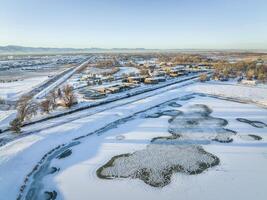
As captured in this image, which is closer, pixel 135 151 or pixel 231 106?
pixel 135 151

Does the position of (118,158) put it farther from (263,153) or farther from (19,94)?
(19,94)

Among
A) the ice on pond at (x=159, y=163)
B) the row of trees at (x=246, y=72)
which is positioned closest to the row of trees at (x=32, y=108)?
the ice on pond at (x=159, y=163)

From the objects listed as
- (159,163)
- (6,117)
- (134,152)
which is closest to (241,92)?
(134,152)

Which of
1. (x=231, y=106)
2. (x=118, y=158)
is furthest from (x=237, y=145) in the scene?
(x=231, y=106)

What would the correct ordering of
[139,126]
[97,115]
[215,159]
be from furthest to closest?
[97,115] < [139,126] < [215,159]

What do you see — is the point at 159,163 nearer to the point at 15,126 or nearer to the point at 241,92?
the point at 15,126

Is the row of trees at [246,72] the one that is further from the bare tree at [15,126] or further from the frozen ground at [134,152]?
the bare tree at [15,126]

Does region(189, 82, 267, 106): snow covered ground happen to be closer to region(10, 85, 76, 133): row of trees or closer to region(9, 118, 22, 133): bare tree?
region(10, 85, 76, 133): row of trees

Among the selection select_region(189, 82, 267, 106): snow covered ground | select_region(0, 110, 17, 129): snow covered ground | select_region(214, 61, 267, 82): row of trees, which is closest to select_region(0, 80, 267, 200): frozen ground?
select_region(0, 110, 17, 129): snow covered ground
